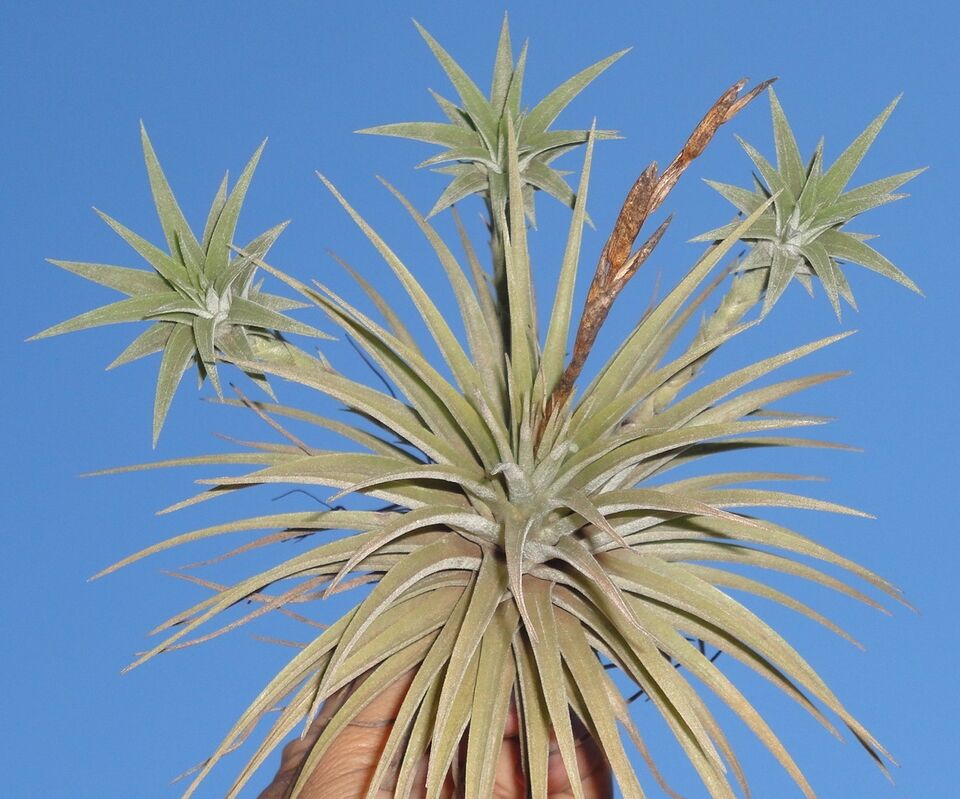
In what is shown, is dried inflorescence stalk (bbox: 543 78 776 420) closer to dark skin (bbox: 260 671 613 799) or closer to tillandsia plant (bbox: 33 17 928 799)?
tillandsia plant (bbox: 33 17 928 799)

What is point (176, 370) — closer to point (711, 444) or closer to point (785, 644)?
point (711, 444)

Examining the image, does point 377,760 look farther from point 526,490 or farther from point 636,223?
point 636,223

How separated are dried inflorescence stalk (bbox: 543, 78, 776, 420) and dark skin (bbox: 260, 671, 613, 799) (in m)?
0.90

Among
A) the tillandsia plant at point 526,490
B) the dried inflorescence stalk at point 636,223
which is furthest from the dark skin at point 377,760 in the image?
the dried inflorescence stalk at point 636,223

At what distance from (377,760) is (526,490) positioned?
0.66 meters

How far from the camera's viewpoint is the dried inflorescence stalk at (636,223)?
1.86 metres

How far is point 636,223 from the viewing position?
1858 mm

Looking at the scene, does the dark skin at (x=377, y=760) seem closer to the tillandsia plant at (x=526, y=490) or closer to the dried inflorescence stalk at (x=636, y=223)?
the tillandsia plant at (x=526, y=490)

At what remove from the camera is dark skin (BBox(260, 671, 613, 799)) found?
231 centimetres

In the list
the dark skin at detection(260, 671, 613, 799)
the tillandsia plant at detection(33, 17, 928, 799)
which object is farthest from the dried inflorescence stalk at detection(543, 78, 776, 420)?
the dark skin at detection(260, 671, 613, 799)

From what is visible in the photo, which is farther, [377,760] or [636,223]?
[377,760]

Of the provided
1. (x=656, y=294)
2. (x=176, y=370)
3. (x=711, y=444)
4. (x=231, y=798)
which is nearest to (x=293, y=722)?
(x=231, y=798)

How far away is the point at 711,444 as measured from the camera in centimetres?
253

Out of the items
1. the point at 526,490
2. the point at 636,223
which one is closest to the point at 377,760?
the point at 526,490
